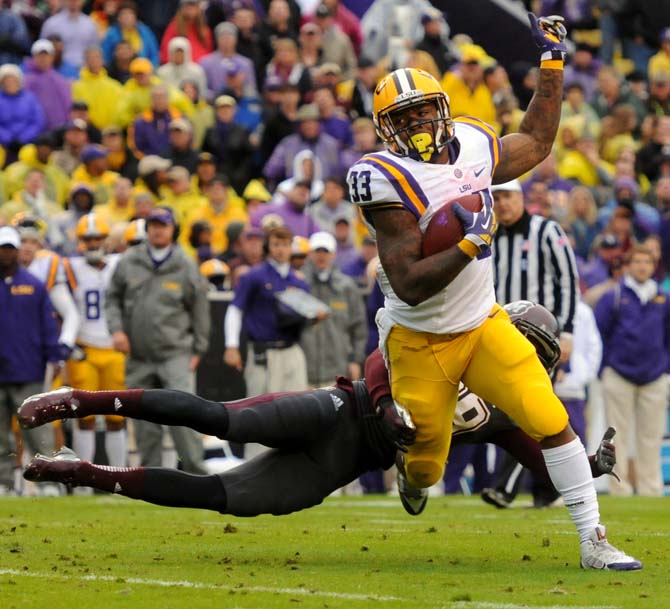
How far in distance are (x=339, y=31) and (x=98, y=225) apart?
20.1 feet

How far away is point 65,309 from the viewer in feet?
39.6

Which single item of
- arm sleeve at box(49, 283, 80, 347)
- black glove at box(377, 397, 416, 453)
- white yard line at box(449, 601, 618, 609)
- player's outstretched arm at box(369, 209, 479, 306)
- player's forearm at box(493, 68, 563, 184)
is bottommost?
white yard line at box(449, 601, 618, 609)

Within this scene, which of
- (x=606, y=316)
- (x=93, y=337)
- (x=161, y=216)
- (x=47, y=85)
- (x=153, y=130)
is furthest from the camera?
(x=47, y=85)

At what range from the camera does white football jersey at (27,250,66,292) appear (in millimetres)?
12055

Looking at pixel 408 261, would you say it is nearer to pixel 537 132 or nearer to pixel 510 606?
pixel 537 132

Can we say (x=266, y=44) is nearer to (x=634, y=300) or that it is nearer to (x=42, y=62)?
(x=42, y=62)

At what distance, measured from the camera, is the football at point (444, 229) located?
5859 mm

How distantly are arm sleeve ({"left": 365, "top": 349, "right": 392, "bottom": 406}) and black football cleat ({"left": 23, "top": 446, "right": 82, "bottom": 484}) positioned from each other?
1.16 meters

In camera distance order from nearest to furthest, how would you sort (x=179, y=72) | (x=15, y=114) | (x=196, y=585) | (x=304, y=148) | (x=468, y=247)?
(x=196, y=585) < (x=468, y=247) < (x=15, y=114) < (x=304, y=148) < (x=179, y=72)

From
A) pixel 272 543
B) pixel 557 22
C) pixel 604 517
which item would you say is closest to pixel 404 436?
pixel 272 543

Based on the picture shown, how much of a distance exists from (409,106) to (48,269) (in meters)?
6.45

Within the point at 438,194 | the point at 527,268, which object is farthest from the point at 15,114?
the point at 438,194

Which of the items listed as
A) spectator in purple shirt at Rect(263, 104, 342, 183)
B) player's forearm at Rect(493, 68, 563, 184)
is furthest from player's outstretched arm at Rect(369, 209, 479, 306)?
spectator in purple shirt at Rect(263, 104, 342, 183)

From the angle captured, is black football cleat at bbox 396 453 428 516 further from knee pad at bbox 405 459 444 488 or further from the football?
the football
